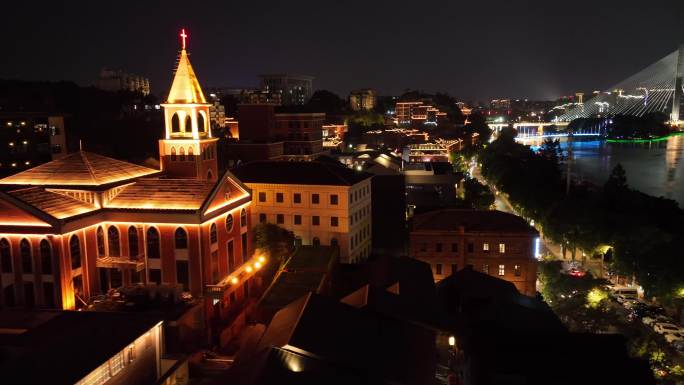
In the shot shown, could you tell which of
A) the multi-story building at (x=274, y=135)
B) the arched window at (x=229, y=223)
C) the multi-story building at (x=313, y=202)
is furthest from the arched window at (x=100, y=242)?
the multi-story building at (x=274, y=135)

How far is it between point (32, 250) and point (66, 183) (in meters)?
3.44

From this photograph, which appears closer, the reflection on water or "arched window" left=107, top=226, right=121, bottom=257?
"arched window" left=107, top=226, right=121, bottom=257

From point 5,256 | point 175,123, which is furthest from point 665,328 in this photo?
point 5,256

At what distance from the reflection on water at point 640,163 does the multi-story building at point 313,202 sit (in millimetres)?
35363

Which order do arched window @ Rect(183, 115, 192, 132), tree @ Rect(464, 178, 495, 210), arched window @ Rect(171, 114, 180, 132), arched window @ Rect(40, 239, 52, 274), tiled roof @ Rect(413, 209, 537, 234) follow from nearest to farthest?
arched window @ Rect(40, 239, 52, 274)
arched window @ Rect(183, 115, 192, 132)
arched window @ Rect(171, 114, 180, 132)
tiled roof @ Rect(413, 209, 537, 234)
tree @ Rect(464, 178, 495, 210)

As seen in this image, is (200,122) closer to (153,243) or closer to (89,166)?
(89,166)

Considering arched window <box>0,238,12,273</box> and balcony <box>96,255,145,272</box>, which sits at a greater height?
arched window <box>0,238,12,273</box>

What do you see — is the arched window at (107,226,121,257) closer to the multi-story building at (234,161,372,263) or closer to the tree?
the multi-story building at (234,161,372,263)

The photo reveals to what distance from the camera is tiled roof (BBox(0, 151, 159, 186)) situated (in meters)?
21.6

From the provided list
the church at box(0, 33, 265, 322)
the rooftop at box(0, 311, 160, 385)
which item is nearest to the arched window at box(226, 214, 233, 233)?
the church at box(0, 33, 265, 322)

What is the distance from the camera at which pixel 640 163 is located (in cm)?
10119

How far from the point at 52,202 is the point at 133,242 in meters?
3.14

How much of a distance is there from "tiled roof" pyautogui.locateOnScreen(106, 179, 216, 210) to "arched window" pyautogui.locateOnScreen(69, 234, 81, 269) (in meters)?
1.91

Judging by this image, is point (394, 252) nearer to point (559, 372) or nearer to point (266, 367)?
point (559, 372)
